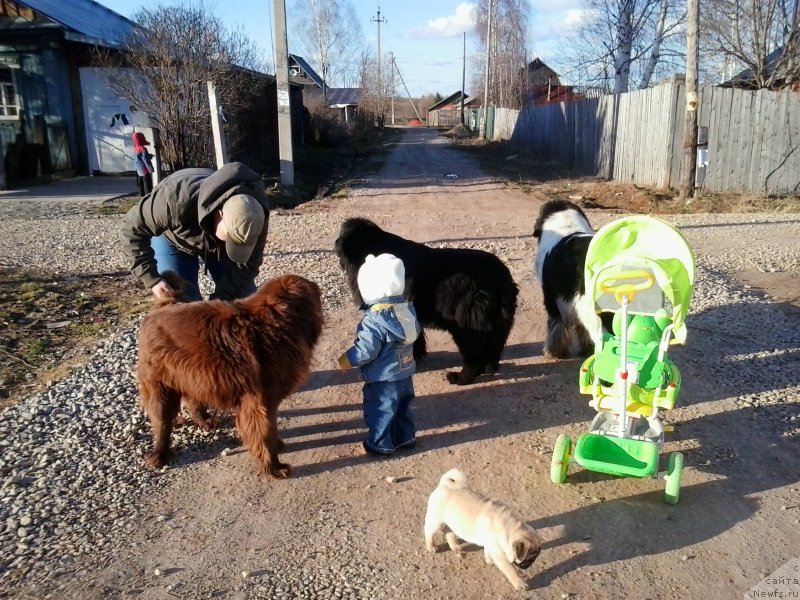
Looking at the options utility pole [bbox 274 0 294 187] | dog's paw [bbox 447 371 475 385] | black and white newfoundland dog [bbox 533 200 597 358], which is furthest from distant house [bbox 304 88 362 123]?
dog's paw [bbox 447 371 475 385]

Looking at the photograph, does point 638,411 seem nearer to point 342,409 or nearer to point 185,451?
point 342,409

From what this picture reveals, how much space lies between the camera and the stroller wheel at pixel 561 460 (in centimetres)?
370

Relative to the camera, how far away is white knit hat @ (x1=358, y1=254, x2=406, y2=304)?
3.95m

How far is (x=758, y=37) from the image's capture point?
19469mm

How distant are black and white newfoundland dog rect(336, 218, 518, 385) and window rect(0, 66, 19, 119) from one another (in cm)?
1747

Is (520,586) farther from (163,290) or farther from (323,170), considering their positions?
(323,170)

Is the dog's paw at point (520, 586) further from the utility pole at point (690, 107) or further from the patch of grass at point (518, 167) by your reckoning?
the patch of grass at point (518, 167)

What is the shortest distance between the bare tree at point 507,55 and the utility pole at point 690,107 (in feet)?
107

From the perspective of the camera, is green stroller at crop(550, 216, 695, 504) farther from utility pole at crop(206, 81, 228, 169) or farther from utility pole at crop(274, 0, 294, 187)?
utility pole at crop(274, 0, 294, 187)

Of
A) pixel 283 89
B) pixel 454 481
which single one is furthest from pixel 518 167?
pixel 454 481

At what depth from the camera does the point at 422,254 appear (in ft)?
16.7

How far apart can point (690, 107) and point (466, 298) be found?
11.6 m

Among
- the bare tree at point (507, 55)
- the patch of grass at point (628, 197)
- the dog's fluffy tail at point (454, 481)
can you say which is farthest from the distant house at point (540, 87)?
the dog's fluffy tail at point (454, 481)

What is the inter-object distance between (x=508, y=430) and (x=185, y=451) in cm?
217
